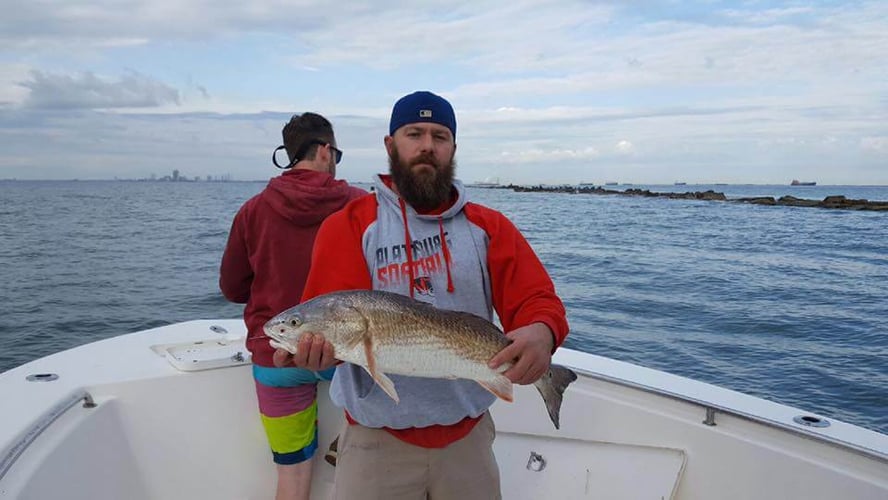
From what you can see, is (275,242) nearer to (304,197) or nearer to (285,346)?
(304,197)

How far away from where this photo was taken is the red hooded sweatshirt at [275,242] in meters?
3.65

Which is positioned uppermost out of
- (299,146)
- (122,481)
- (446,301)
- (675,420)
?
(299,146)

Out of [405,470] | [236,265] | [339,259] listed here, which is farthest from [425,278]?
[236,265]

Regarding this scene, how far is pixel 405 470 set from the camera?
109 inches

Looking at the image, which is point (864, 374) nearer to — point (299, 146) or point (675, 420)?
point (675, 420)

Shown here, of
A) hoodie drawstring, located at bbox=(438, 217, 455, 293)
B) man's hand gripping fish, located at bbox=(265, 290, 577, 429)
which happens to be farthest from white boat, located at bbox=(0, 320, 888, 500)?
hoodie drawstring, located at bbox=(438, 217, 455, 293)

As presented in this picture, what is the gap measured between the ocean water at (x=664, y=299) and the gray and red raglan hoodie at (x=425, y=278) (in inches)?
323

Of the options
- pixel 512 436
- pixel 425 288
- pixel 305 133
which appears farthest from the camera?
pixel 512 436

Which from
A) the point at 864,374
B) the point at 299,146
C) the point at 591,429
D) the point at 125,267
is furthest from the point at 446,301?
the point at 125,267

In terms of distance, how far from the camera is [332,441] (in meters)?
4.40

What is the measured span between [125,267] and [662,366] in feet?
61.1

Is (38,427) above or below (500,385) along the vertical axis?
below

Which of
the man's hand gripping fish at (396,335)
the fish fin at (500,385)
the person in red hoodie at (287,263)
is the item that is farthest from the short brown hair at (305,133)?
the fish fin at (500,385)

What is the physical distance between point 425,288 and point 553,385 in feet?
2.09
